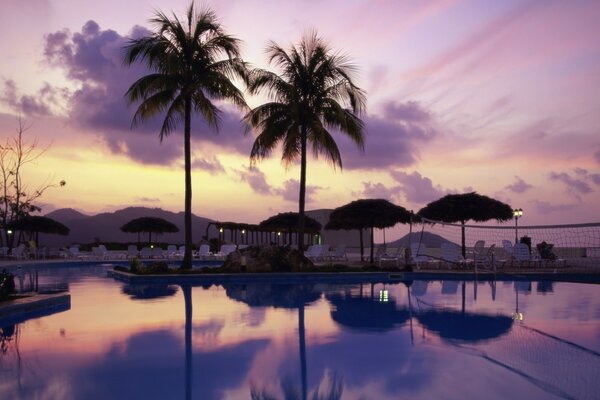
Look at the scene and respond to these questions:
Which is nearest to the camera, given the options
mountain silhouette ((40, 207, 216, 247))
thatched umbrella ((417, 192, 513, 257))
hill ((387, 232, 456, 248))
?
hill ((387, 232, 456, 248))

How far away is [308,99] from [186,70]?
393 cm

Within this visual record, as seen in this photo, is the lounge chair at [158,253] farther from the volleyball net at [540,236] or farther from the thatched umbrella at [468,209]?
the thatched umbrella at [468,209]

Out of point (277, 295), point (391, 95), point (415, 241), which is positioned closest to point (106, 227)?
point (415, 241)

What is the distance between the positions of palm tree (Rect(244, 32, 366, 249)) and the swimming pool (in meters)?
7.27

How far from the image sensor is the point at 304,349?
19.9ft

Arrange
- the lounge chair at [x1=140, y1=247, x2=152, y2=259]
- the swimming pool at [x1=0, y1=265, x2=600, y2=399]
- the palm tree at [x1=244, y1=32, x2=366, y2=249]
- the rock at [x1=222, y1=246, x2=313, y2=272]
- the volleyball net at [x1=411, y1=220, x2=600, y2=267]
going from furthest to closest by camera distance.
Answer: the lounge chair at [x1=140, y1=247, x2=152, y2=259], the volleyball net at [x1=411, y1=220, x2=600, y2=267], the palm tree at [x1=244, y1=32, x2=366, y2=249], the rock at [x1=222, y1=246, x2=313, y2=272], the swimming pool at [x1=0, y1=265, x2=600, y2=399]

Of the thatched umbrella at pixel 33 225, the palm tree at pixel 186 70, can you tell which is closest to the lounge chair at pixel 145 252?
the thatched umbrella at pixel 33 225

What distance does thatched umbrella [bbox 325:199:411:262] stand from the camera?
23.1 m

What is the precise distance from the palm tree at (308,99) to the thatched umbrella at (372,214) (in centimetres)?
647

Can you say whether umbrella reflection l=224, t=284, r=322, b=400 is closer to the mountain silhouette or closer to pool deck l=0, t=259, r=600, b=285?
pool deck l=0, t=259, r=600, b=285

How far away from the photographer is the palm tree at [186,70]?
1525 cm

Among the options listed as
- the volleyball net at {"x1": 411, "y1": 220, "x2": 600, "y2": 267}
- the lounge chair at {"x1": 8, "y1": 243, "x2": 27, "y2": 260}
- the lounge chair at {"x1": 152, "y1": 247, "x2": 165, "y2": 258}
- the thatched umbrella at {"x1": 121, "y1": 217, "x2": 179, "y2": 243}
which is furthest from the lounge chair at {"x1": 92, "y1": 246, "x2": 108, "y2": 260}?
the volleyball net at {"x1": 411, "y1": 220, "x2": 600, "y2": 267}

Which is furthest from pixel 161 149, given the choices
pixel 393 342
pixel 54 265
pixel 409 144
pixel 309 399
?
pixel 309 399

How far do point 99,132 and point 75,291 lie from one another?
1091 centimetres
